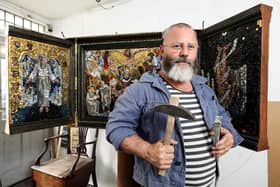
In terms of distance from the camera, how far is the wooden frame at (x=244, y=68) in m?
1.12

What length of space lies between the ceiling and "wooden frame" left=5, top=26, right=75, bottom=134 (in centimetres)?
88

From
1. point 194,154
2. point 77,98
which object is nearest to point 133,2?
point 77,98

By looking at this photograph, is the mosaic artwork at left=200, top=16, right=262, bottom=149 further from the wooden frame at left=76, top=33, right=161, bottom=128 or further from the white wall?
the white wall

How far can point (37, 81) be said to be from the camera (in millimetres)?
1677

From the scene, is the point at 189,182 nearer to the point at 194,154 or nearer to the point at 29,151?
the point at 194,154

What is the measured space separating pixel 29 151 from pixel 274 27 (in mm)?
3043

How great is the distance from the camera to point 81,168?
229cm

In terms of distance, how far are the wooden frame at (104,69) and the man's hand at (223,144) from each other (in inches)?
33.6

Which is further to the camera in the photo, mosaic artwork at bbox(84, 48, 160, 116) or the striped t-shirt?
mosaic artwork at bbox(84, 48, 160, 116)

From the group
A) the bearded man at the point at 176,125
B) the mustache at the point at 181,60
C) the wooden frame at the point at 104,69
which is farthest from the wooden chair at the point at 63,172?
the mustache at the point at 181,60

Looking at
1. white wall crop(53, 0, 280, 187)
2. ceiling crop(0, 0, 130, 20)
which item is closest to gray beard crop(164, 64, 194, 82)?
white wall crop(53, 0, 280, 187)

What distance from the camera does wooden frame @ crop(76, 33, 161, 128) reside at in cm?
182

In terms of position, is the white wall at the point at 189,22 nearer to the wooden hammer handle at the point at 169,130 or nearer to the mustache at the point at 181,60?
the mustache at the point at 181,60

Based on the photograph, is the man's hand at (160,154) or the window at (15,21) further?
the window at (15,21)
